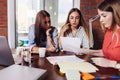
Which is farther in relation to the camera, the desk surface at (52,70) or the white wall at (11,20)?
the white wall at (11,20)

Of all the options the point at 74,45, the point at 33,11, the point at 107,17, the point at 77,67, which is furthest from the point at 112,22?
the point at 33,11

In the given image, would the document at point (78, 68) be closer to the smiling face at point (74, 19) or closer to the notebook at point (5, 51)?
the notebook at point (5, 51)

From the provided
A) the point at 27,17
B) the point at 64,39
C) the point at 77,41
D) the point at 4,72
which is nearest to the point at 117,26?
the point at 77,41

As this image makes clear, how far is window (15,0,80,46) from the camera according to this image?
3373 millimetres

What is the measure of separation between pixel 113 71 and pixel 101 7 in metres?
0.69

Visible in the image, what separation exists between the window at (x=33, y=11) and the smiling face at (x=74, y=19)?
1.00 meters

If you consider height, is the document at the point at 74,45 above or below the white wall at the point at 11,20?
below

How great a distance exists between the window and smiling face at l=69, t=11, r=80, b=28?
3.27ft

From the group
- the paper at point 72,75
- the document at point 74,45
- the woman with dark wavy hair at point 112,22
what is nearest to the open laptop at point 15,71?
the paper at point 72,75

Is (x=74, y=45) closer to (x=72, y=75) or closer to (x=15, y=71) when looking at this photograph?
(x=72, y=75)

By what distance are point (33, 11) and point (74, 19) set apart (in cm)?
140

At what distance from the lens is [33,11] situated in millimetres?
3455

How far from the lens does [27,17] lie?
3.44m

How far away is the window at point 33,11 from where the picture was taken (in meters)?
3.37
